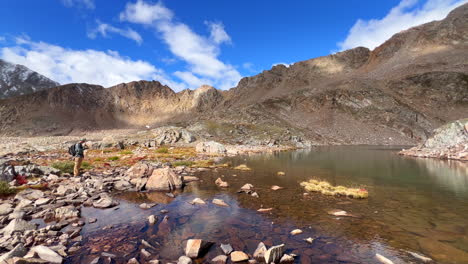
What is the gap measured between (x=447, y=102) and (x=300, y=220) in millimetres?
171120

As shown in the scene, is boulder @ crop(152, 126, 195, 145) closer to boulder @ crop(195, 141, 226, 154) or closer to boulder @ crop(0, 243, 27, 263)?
boulder @ crop(195, 141, 226, 154)

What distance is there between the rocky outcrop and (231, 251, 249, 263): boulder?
51.8 metres

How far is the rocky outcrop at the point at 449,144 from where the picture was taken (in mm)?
44219

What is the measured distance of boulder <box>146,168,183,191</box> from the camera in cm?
1968

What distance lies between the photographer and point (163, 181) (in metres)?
20.1

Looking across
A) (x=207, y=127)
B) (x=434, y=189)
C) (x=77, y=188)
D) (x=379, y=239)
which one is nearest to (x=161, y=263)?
(x=379, y=239)

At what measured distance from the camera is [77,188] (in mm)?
17828

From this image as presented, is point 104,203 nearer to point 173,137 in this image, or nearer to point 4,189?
point 4,189

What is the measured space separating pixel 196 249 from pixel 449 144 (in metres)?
62.1

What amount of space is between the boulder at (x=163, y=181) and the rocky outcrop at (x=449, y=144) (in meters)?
50.2

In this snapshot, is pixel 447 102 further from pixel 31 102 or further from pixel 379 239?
pixel 31 102

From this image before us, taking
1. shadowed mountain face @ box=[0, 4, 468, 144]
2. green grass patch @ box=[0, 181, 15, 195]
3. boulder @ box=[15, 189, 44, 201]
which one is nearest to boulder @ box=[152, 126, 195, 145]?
shadowed mountain face @ box=[0, 4, 468, 144]

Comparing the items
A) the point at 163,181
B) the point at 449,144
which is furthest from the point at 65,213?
the point at 449,144

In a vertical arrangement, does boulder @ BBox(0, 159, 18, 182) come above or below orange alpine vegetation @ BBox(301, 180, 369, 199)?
above
